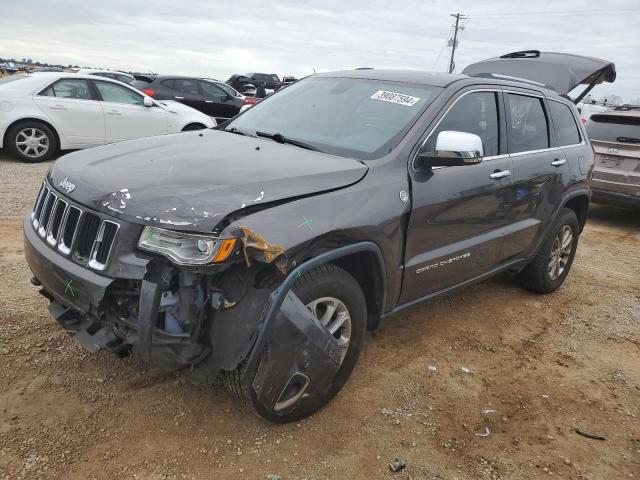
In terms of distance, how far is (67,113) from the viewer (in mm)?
8781

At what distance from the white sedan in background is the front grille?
6.70m

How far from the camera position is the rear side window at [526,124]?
3902 millimetres

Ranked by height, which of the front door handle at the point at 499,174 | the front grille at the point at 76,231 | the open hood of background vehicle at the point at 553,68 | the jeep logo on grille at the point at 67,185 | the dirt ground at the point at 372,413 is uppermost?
the open hood of background vehicle at the point at 553,68

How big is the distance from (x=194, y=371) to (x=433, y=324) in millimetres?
2237

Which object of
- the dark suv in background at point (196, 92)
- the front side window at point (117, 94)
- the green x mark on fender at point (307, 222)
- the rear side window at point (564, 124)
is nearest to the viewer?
the green x mark on fender at point (307, 222)

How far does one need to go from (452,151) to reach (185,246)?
158 centimetres

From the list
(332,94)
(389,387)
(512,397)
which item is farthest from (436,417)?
(332,94)

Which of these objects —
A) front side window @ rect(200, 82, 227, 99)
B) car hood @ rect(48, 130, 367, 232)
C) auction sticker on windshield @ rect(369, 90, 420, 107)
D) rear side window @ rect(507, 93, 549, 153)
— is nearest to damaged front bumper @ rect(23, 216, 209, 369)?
car hood @ rect(48, 130, 367, 232)

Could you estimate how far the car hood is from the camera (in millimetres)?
2254

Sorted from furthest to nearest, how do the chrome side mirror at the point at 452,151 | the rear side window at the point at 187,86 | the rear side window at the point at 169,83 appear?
the rear side window at the point at 187,86
the rear side window at the point at 169,83
the chrome side mirror at the point at 452,151

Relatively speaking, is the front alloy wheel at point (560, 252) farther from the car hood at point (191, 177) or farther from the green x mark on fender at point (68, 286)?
the green x mark on fender at point (68, 286)

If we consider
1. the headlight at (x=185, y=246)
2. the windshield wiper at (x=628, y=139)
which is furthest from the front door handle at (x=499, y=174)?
the windshield wiper at (x=628, y=139)

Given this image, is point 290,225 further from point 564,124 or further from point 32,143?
point 32,143

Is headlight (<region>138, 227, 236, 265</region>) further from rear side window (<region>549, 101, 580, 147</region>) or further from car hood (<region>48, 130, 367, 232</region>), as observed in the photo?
rear side window (<region>549, 101, 580, 147</region>)
